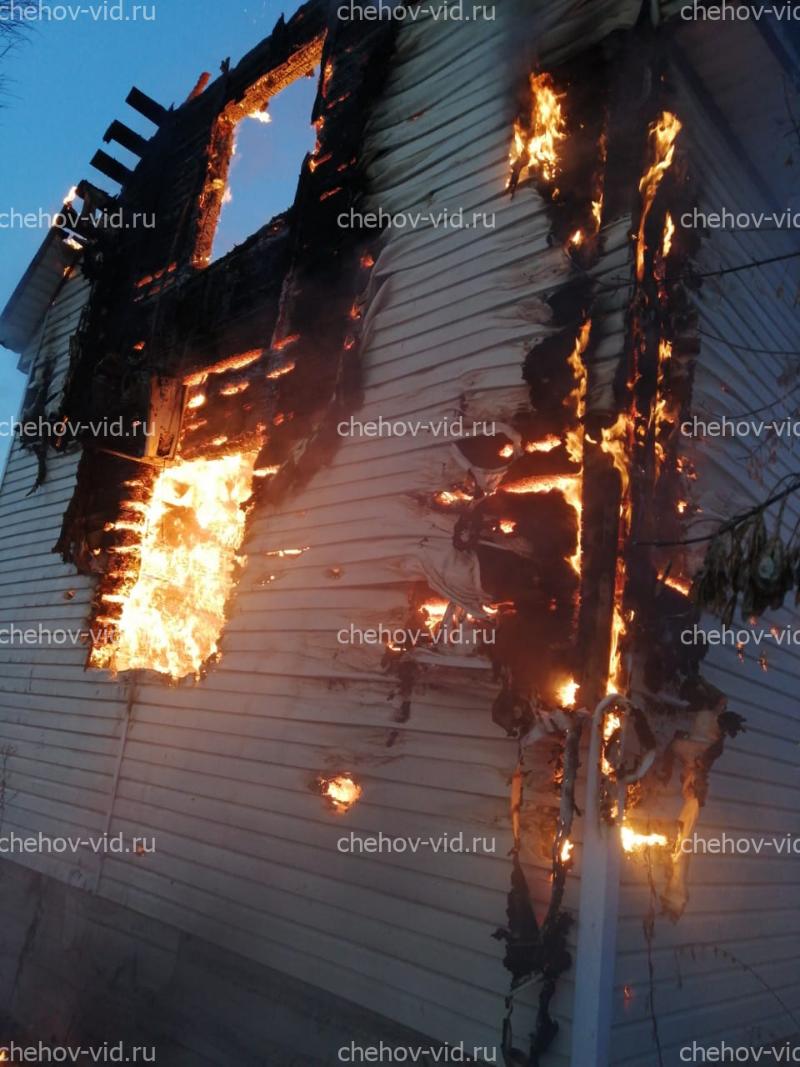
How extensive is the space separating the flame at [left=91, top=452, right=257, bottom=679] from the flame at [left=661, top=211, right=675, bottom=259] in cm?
455

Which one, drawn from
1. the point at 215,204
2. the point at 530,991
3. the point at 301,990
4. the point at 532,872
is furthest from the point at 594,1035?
the point at 215,204

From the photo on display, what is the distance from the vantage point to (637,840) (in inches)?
159

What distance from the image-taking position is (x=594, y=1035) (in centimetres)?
357

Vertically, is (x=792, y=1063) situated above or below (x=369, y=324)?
below

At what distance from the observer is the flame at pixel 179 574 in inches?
311

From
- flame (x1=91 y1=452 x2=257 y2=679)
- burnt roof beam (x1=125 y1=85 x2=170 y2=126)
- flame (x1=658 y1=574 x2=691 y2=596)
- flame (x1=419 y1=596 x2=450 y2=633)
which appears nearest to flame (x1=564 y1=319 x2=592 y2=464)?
flame (x1=658 y1=574 x2=691 y2=596)

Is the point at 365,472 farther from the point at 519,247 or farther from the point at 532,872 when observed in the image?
the point at 532,872

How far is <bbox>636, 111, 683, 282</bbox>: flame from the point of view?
4621 mm

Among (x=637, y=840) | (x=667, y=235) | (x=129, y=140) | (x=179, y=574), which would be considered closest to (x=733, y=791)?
(x=637, y=840)

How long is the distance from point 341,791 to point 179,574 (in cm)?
399

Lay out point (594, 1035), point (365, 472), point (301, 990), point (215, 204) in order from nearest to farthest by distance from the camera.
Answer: point (594, 1035)
point (301, 990)
point (365, 472)
point (215, 204)

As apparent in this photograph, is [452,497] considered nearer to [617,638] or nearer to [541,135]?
[617,638]

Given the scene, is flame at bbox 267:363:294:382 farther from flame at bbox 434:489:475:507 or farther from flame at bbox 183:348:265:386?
flame at bbox 434:489:475:507

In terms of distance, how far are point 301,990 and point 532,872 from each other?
77.4 inches
